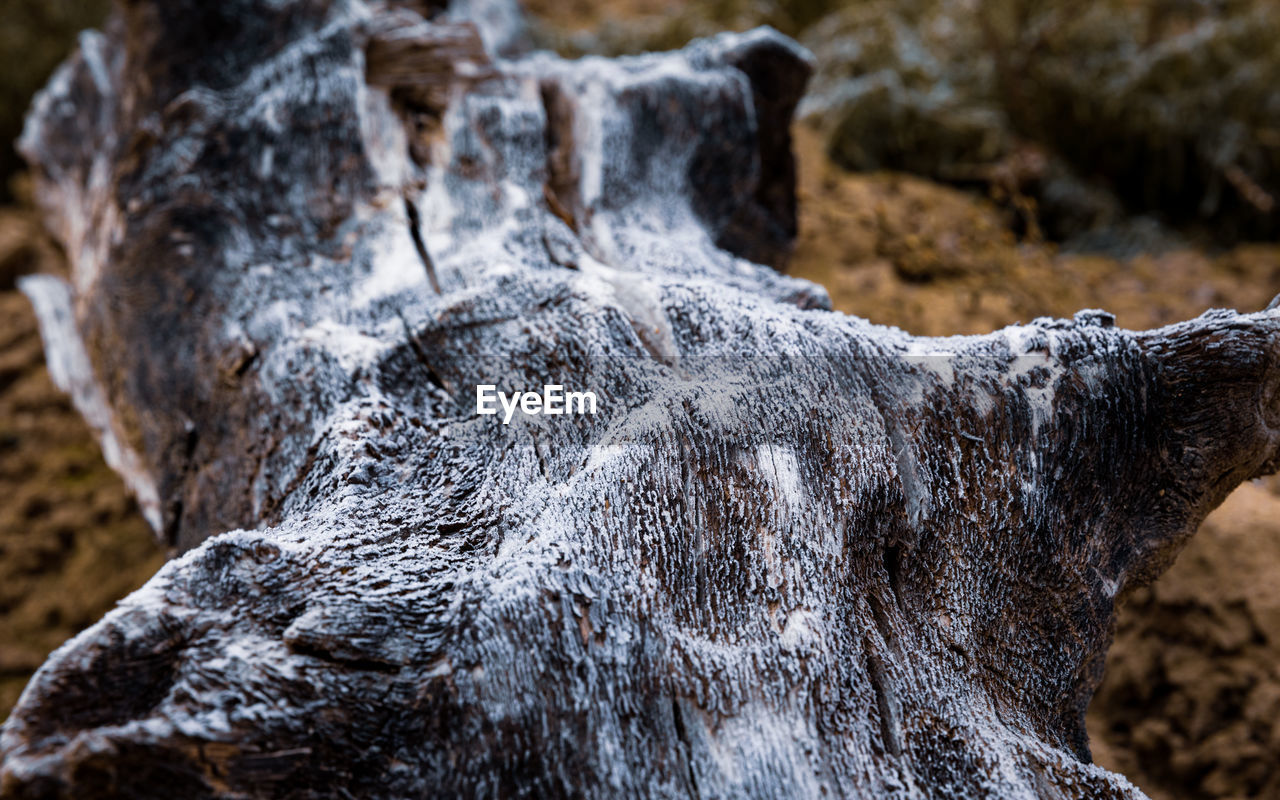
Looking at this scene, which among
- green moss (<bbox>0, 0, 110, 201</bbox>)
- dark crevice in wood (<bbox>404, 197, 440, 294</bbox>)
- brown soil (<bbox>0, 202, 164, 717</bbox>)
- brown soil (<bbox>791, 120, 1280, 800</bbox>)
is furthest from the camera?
green moss (<bbox>0, 0, 110, 201</bbox>)

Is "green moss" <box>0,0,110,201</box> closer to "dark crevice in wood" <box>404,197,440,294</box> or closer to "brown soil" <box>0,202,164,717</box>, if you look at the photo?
"brown soil" <box>0,202,164,717</box>

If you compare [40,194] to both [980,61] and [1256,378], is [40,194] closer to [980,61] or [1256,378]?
[1256,378]

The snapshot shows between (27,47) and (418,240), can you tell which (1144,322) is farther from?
(27,47)

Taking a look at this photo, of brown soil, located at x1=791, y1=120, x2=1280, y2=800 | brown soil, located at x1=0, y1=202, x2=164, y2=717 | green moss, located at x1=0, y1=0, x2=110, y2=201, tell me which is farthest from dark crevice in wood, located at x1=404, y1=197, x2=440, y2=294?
green moss, located at x1=0, y1=0, x2=110, y2=201

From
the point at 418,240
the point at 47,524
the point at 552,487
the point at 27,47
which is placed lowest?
the point at 47,524

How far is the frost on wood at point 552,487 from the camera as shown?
81cm

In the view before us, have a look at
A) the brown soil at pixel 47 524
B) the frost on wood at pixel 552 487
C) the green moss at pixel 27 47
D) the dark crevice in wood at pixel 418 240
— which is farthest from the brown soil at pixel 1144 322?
the green moss at pixel 27 47

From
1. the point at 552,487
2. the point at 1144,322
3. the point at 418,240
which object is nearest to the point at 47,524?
the point at 418,240

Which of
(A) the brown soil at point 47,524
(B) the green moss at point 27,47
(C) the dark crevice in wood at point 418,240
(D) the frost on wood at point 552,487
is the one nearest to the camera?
(D) the frost on wood at point 552,487

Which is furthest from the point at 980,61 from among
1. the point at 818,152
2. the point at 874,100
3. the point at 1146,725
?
the point at 1146,725

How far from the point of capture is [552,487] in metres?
1.03

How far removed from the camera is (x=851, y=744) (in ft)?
2.86

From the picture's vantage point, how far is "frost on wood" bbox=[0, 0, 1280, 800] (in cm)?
81

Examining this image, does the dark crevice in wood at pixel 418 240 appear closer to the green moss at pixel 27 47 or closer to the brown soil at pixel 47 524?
the brown soil at pixel 47 524
